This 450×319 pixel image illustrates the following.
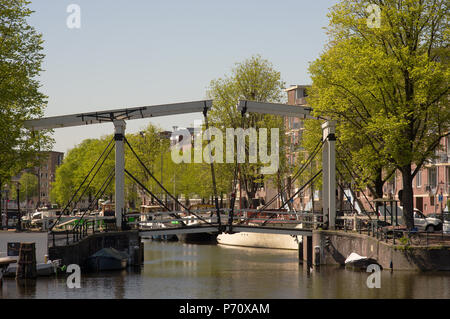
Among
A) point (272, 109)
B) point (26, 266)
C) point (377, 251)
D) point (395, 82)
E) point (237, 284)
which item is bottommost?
point (237, 284)

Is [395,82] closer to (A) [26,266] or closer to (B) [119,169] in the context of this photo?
(B) [119,169]

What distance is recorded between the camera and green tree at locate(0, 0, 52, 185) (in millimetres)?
40344

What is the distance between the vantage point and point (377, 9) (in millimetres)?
39875

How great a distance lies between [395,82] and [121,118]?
499 inches

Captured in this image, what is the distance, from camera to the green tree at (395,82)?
125 ft

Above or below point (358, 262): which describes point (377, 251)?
above

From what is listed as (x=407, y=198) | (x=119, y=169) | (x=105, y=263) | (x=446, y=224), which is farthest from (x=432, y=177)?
(x=105, y=263)

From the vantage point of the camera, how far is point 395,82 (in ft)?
128

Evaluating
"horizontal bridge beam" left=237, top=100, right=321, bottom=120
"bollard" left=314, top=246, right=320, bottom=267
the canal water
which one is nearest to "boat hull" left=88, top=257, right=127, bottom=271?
the canal water

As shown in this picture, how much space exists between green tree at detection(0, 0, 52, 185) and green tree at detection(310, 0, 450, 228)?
13.6 m

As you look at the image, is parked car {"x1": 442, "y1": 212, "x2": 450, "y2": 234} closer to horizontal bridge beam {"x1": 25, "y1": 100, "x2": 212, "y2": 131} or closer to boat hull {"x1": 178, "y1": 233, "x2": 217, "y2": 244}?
horizontal bridge beam {"x1": 25, "y1": 100, "x2": 212, "y2": 131}

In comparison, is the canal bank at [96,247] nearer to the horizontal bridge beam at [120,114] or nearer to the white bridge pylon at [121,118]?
the white bridge pylon at [121,118]

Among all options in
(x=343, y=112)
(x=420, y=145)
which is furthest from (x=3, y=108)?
(x=420, y=145)

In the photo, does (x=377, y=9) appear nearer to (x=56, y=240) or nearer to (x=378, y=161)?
(x=378, y=161)
